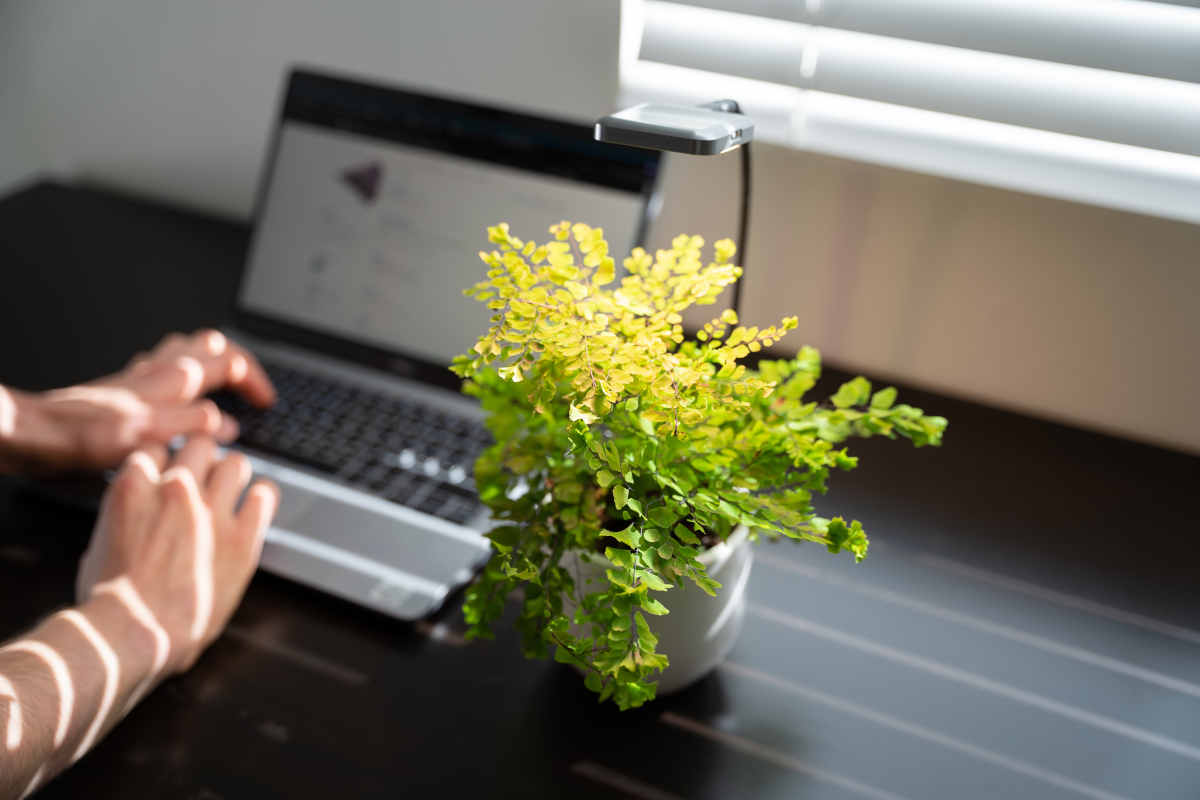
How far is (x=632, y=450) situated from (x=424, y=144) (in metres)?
0.59

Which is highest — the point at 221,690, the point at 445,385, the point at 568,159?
the point at 568,159

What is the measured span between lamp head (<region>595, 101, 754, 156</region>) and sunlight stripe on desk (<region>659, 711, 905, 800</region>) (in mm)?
409

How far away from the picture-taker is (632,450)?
24.5 inches

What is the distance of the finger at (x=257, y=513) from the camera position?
0.84m

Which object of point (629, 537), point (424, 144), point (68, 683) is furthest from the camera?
point (424, 144)

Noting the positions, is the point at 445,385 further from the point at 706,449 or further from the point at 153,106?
the point at 153,106

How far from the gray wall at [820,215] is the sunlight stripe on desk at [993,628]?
1.24 ft

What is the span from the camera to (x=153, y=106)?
1440mm

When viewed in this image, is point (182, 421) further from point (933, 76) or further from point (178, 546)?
point (933, 76)

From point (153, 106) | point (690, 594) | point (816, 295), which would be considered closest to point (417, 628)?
point (690, 594)

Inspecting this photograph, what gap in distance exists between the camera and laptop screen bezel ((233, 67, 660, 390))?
1.01m

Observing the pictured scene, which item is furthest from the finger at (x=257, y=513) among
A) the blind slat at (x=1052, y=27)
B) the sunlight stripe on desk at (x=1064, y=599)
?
the blind slat at (x=1052, y=27)

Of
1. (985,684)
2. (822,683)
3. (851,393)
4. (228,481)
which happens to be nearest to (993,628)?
(985,684)

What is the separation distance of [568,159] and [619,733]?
56 centimetres
